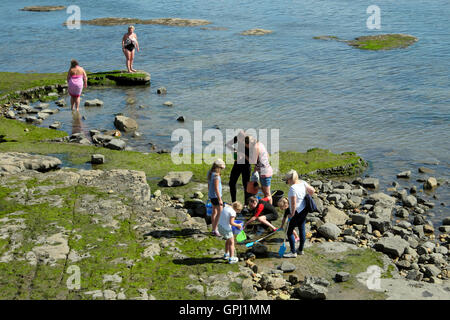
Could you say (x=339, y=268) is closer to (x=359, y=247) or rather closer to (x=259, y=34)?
(x=359, y=247)

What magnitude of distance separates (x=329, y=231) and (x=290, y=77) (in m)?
19.9

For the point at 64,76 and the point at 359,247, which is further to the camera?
the point at 64,76

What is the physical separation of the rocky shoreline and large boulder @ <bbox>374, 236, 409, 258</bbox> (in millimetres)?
25

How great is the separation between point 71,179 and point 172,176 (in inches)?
119

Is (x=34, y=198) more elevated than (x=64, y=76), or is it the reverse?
(x=64, y=76)

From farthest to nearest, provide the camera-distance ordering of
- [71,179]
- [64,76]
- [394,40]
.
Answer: [394,40], [64,76], [71,179]

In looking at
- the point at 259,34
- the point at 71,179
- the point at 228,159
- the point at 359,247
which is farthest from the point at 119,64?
the point at 359,247

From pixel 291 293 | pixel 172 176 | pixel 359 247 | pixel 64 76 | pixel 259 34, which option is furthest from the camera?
pixel 259 34

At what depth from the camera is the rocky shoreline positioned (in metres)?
9.81

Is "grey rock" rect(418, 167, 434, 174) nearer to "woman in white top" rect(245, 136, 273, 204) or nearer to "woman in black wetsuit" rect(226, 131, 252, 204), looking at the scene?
"woman in white top" rect(245, 136, 273, 204)

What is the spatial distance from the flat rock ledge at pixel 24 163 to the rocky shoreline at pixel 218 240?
3 centimetres

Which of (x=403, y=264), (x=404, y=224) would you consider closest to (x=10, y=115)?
(x=404, y=224)

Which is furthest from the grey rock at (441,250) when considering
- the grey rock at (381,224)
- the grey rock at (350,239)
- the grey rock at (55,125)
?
the grey rock at (55,125)

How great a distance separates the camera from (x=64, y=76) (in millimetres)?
30109
